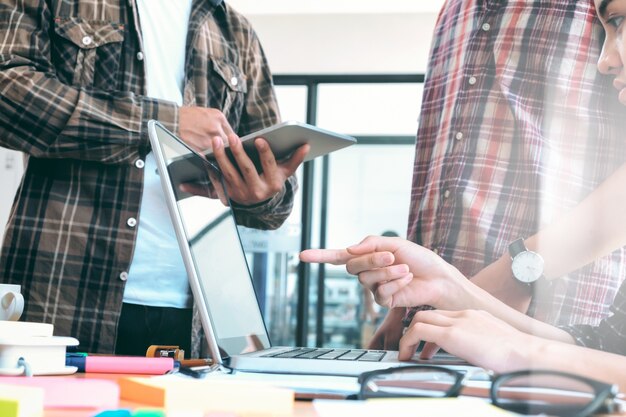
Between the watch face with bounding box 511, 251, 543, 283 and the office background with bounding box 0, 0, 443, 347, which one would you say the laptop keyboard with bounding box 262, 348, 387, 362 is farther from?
the office background with bounding box 0, 0, 443, 347

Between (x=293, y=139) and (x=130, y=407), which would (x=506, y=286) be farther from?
(x=130, y=407)

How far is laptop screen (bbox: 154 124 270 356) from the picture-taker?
583 mm

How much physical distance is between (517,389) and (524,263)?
501mm

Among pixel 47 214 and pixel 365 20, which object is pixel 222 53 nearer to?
pixel 47 214

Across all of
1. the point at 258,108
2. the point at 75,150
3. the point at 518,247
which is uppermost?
the point at 258,108

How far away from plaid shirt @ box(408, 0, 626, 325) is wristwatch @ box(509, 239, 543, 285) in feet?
0.13

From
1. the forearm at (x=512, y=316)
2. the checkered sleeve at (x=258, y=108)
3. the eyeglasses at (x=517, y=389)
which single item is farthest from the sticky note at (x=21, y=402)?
the checkered sleeve at (x=258, y=108)

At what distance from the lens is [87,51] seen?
41.2 inches

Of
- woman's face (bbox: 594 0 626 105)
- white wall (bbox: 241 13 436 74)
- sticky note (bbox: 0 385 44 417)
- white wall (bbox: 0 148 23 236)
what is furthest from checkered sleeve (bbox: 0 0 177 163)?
white wall (bbox: 241 13 436 74)

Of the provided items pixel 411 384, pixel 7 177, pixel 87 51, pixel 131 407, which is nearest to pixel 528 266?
pixel 411 384

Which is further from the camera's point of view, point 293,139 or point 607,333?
point 293,139

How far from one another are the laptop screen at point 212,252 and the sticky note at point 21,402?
24cm

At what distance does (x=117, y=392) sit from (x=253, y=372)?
6.0 inches

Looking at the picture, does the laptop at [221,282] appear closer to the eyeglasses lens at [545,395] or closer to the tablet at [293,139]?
the tablet at [293,139]
